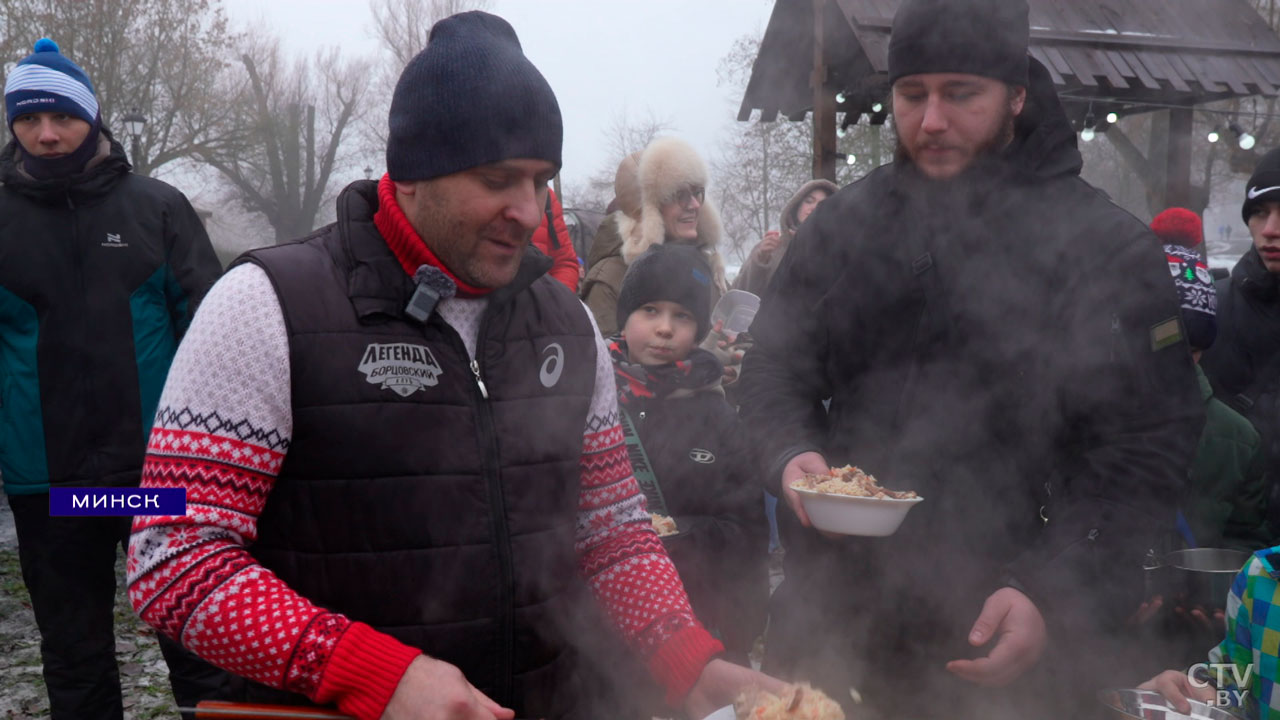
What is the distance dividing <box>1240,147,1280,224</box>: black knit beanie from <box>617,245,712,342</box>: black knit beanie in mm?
2189

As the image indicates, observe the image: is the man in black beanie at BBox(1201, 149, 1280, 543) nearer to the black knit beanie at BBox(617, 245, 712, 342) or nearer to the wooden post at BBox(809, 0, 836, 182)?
the black knit beanie at BBox(617, 245, 712, 342)

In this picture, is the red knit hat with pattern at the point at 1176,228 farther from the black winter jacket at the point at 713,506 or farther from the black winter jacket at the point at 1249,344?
the black winter jacket at the point at 713,506

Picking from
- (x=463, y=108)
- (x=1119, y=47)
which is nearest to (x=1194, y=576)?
(x=463, y=108)

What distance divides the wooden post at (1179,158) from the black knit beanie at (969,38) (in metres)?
Result: 7.16

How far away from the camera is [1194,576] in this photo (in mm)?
2789

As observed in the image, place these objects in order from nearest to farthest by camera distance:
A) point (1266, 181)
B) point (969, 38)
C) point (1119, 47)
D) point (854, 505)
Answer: point (854, 505) → point (969, 38) → point (1266, 181) → point (1119, 47)

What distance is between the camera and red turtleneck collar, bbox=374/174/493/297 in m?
1.56

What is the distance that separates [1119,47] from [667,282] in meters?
5.27

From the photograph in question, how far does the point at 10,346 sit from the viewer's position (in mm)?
3236

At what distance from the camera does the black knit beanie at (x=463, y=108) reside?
59.9 inches

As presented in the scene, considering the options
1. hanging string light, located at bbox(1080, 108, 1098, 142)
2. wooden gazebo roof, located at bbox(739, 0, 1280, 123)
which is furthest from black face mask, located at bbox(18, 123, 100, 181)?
hanging string light, located at bbox(1080, 108, 1098, 142)

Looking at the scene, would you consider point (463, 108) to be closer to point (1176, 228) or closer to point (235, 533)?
point (235, 533)

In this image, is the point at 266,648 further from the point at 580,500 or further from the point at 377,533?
the point at 580,500

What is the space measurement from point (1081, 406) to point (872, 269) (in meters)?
0.54
